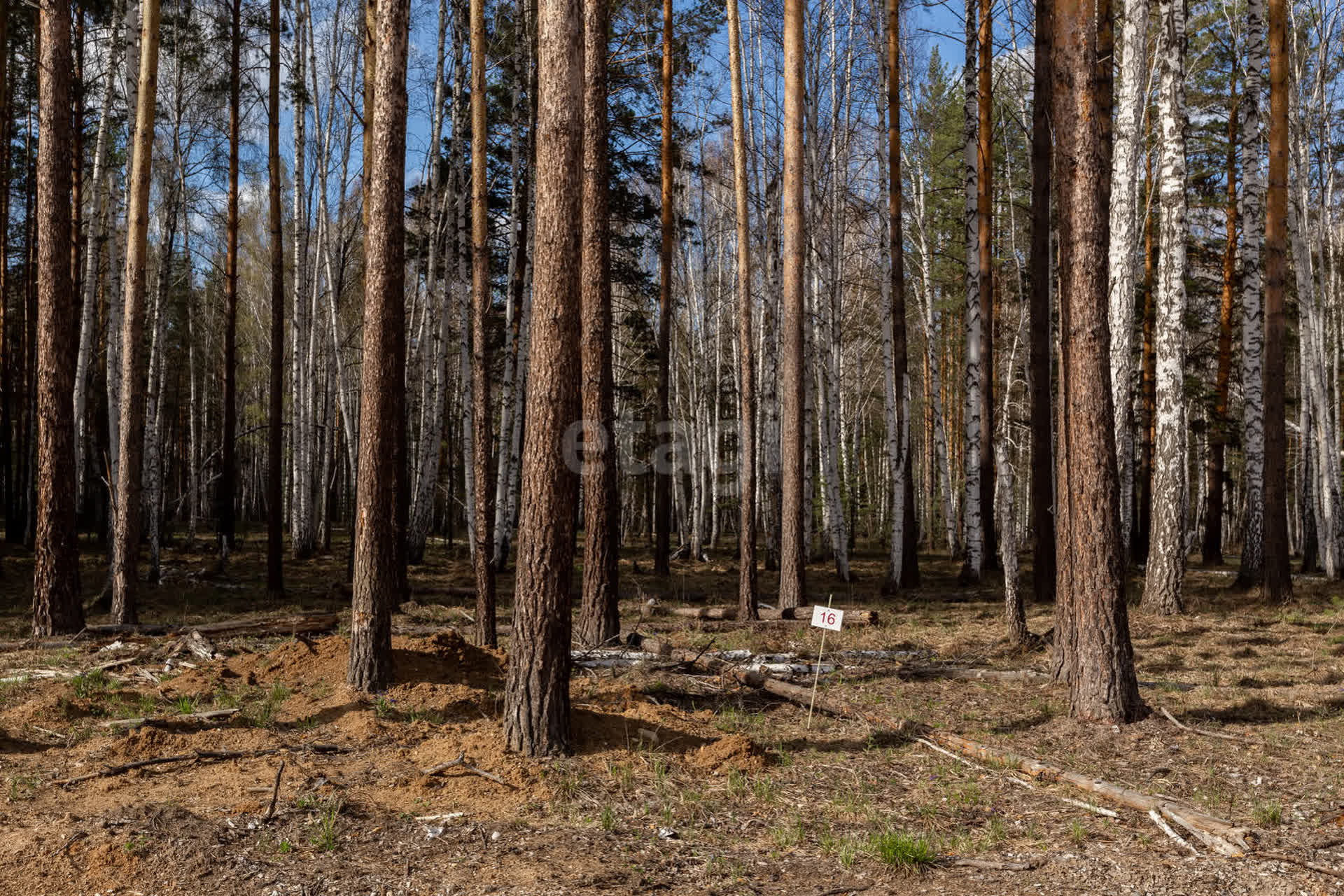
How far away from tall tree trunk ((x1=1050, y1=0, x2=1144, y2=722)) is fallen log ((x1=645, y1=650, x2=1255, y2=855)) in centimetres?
116

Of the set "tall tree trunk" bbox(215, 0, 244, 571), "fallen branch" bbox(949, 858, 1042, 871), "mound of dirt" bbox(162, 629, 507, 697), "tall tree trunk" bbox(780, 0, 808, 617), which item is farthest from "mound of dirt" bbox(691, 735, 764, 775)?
"tall tree trunk" bbox(215, 0, 244, 571)

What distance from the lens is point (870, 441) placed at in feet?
125

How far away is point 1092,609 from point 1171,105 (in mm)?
7693

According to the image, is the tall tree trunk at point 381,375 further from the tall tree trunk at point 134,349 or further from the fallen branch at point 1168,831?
the fallen branch at point 1168,831

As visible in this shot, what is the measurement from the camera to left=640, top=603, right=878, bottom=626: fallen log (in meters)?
11.3

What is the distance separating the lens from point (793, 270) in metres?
11.1

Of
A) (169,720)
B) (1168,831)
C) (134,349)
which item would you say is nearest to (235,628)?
(134,349)

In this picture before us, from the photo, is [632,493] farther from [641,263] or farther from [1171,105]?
[1171,105]

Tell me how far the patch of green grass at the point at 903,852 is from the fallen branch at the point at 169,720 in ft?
14.7

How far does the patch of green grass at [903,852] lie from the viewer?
4.26 metres

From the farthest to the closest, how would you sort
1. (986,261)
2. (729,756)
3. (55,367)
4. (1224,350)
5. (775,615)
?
(1224,350) → (986,261) → (775,615) → (55,367) → (729,756)

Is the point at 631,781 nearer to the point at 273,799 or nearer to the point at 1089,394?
the point at 273,799

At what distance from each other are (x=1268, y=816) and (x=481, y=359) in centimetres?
667

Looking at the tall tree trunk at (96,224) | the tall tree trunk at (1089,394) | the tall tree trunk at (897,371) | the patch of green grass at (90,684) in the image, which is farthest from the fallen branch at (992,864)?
the tall tree trunk at (96,224)
